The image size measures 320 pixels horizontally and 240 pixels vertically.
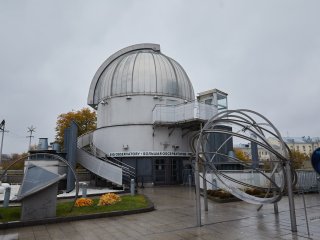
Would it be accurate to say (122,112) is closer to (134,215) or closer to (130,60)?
(130,60)

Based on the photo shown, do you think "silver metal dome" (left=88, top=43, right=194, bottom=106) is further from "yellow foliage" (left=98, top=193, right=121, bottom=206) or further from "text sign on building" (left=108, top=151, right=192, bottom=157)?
"yellow foliage" (left=98, top=193, right=121, bottom=206)

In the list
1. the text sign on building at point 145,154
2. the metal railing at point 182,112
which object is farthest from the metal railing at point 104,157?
the metal railing at point 182,112

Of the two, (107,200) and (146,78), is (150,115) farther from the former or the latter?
(107,200)

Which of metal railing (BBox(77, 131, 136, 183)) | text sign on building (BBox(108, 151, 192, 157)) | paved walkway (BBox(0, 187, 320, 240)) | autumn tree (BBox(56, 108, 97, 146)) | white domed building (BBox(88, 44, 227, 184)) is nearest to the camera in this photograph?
paved walkway (BBox(0, 187, 320, 240))

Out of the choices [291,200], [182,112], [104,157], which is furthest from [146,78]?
[291,200]

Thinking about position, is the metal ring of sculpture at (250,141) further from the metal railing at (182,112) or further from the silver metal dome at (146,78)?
the silver metal dome at (146,78)

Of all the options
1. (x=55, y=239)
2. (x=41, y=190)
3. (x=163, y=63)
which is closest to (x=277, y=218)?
(x=55, y=239)

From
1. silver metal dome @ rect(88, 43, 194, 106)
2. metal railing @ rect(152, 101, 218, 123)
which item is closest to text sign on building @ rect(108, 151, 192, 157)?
metal railing @ rect(152, 101, 218, 123)

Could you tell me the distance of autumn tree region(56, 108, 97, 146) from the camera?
4659 centimetres

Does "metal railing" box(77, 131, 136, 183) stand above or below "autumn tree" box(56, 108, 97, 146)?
below

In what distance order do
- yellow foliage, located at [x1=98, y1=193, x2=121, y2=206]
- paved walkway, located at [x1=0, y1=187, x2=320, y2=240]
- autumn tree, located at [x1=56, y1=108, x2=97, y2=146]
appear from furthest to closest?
autumn tree, located at [x1=56, y1=108, x2=97, y2=146] → yellow foliage, located at [x1=98, y1=193, x2=121, y2=206] → paved walkway, located at [x1=0, y1=187, x2=320, y2=240]

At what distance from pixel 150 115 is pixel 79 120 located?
23.1m

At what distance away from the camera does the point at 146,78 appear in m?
29.7

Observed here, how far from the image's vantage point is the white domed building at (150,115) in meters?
27.7
